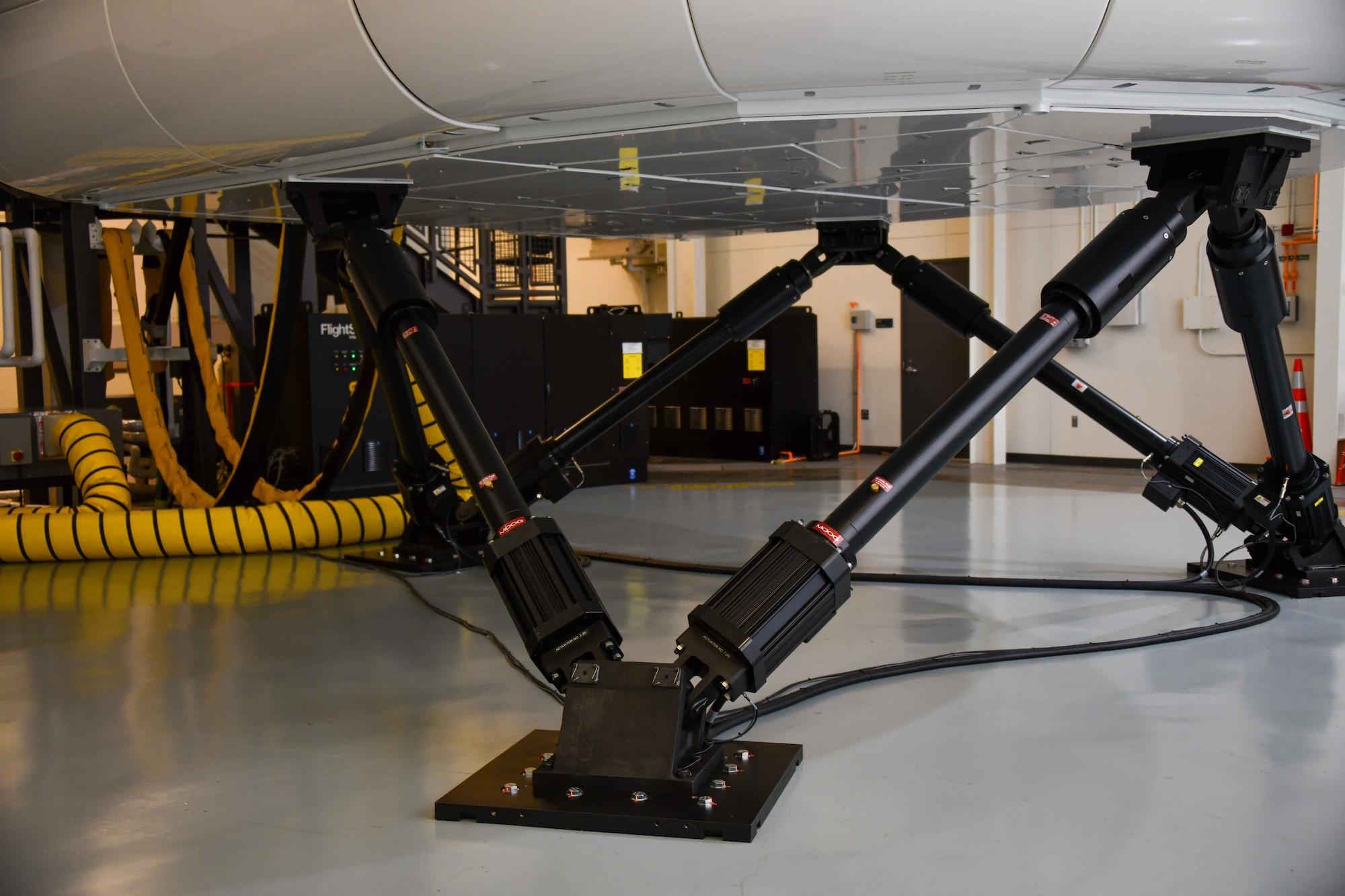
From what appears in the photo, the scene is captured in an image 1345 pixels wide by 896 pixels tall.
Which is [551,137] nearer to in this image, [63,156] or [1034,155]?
[1034,155]

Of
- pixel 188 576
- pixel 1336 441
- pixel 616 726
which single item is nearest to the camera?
pixel 616 726

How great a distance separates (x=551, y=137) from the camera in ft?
8.96

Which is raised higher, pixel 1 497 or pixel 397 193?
pixel 397 193

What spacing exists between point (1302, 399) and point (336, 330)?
7311mm

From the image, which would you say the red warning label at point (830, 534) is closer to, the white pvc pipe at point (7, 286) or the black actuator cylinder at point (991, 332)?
the black actuator cylinder at point (991, 332)

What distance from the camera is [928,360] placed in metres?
11.5

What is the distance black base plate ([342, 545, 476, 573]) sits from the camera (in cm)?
546

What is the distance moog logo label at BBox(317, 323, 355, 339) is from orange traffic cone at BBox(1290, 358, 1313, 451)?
7054 mm

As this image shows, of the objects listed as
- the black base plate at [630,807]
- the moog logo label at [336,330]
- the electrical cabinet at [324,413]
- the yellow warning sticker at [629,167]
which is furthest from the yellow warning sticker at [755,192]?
the moog logo label at [336,330]

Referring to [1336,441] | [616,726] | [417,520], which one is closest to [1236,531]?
[1336,441]

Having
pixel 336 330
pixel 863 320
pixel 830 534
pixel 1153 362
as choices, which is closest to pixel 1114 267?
pixel 830 534

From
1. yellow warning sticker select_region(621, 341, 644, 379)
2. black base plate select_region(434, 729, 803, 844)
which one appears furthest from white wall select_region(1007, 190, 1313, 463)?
black base plate select_region(434, 729, 803, 844)

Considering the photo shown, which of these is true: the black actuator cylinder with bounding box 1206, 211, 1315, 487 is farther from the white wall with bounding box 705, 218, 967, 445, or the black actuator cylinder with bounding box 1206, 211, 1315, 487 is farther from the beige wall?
the beige wall

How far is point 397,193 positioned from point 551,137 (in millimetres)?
1230
